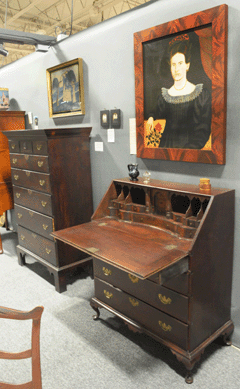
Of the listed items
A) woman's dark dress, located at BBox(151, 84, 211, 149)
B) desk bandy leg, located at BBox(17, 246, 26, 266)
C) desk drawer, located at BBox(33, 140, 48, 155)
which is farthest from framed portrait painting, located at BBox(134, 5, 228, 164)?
desk bandy leg, located at BBox(17, 246, 26, 266)

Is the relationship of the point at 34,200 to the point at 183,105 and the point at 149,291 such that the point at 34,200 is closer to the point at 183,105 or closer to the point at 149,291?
the point at 149,291

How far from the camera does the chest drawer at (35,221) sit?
317 cm

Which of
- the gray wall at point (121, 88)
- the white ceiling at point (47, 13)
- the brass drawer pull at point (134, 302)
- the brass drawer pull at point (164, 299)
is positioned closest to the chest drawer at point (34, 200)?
the gray wall at point (121, 88)

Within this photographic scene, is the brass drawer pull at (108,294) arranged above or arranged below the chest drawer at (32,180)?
below

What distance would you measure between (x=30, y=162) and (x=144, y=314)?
1.92 m

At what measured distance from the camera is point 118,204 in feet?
8.65

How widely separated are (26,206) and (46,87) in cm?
148

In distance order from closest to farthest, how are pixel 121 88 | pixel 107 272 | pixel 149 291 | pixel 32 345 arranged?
pixel 32 345 → pixel 149 291 → pixel 107 272 → pixel 121 88

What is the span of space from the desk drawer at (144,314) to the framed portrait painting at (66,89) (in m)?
1.86

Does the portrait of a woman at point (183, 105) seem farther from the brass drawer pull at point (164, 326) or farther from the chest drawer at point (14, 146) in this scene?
the chest drawer at point (14, 146)

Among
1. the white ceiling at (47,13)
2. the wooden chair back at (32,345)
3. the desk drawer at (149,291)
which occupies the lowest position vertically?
the desk drawer at (149,291)

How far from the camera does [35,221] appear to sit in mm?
3385

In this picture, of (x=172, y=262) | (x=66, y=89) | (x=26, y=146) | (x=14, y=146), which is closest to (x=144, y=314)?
(x=172, y=262)

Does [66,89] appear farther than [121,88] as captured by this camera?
Yes
